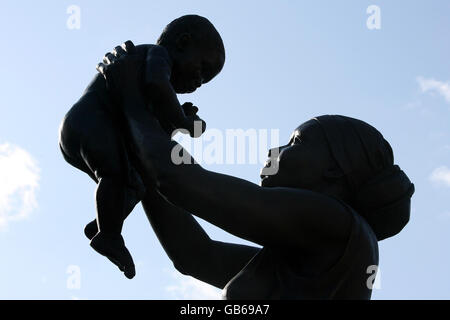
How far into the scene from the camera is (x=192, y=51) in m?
5.10

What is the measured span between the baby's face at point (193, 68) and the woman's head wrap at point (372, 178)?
708 millimetres

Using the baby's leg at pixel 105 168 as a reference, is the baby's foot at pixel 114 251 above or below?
below

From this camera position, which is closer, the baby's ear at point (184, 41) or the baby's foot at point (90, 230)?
the baby's foot at point (90, 230)

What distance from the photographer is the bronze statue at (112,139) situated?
15.3 feet

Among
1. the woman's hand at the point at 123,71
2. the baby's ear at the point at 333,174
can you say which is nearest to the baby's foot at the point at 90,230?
the woman's hand at the point at 123,71

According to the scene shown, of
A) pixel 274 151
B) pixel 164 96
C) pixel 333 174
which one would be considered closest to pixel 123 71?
pixel 164 96

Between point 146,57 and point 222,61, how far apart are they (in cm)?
56

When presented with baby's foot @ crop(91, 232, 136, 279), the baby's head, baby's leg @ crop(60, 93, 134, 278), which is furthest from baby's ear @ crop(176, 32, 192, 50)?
baby's foot @ crop(91, 232, 136, 279)

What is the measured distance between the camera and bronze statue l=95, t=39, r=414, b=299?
4.45 metres

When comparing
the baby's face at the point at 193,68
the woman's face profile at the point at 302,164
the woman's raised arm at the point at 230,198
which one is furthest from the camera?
the baby's face at the point at 193,68

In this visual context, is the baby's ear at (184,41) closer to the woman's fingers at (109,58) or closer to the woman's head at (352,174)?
the woman's fingers at (109,58)

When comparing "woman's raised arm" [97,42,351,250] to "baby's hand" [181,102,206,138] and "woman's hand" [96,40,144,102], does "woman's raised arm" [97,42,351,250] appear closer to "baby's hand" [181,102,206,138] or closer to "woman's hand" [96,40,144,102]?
"woman's hand" [96,40,144,102]
